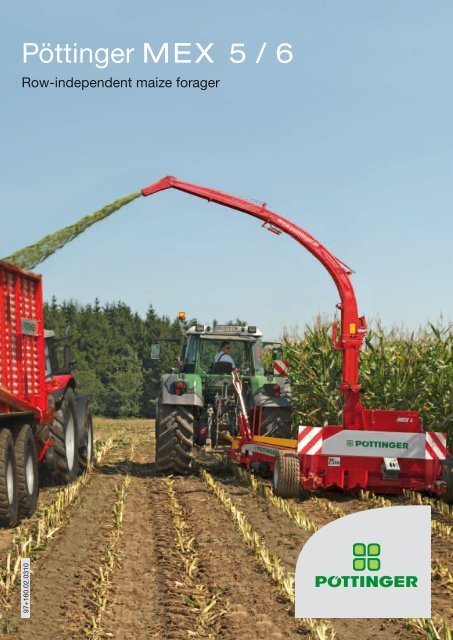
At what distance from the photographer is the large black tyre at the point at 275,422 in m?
12.7

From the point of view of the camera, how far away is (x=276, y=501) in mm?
10227

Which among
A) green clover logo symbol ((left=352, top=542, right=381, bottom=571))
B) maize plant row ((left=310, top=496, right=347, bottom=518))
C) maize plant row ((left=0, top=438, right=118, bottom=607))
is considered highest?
green clover logo symbol ((left=352, top=542, right=381, bottom=571))

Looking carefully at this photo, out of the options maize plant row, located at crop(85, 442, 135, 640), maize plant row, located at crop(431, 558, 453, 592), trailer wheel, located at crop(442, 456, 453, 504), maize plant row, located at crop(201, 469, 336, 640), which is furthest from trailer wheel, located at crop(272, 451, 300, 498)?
maize plant row, located at crop(431, 558, 453, 592)

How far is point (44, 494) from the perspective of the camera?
11.1 meters

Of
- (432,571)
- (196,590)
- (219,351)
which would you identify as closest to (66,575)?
(196,590)

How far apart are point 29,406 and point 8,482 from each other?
110 cm

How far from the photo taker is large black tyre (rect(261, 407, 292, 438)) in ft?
41.8

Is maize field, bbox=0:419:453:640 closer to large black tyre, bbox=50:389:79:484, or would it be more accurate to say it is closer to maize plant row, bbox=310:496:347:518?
maize plant row, bbox=310:496:347:518

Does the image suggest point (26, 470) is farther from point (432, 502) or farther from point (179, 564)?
point (432, 502)

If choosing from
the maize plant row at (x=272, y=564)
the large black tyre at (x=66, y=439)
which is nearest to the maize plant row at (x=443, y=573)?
the maize plant row at (x=272, y=564)

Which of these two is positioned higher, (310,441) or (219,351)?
(219,351)

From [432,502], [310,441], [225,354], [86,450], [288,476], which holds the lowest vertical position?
[432,502]

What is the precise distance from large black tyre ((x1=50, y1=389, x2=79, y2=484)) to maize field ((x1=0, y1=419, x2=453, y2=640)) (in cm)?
29

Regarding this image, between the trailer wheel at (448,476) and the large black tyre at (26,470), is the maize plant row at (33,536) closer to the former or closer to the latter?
the large black tyre at (26,470)
